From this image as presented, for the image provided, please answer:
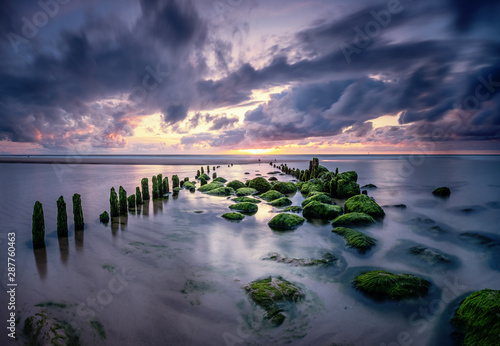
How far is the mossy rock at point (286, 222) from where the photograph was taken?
505 inches

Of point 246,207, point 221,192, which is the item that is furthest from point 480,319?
point 221,192

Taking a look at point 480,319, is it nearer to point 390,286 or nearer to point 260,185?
point 390,286

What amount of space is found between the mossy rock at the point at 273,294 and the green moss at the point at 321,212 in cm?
795

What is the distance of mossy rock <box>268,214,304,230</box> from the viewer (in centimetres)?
1283

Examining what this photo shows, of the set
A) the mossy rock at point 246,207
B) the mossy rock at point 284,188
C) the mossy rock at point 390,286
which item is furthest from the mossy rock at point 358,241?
the mossy rock at point 284,188

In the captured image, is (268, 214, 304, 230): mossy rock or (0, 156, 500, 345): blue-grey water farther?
(268, 214, 304, 230): mossy rock

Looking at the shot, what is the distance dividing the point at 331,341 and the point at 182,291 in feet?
13.3

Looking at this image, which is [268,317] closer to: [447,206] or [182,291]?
[182,291]

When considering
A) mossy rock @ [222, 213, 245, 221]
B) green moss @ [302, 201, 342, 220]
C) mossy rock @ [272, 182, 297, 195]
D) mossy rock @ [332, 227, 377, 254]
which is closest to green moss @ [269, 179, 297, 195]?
mossy rock @ [272, 182, 297, 195]

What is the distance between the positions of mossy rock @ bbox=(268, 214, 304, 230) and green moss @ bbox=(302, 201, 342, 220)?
1.35 m

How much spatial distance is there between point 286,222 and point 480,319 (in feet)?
27.8

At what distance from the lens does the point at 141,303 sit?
6348 mm

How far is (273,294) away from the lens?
21.0 ft

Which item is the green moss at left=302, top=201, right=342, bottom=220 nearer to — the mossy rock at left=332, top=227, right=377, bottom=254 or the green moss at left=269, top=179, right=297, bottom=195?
the mossy rock at left=332, top=227, right=377, bottom=254
